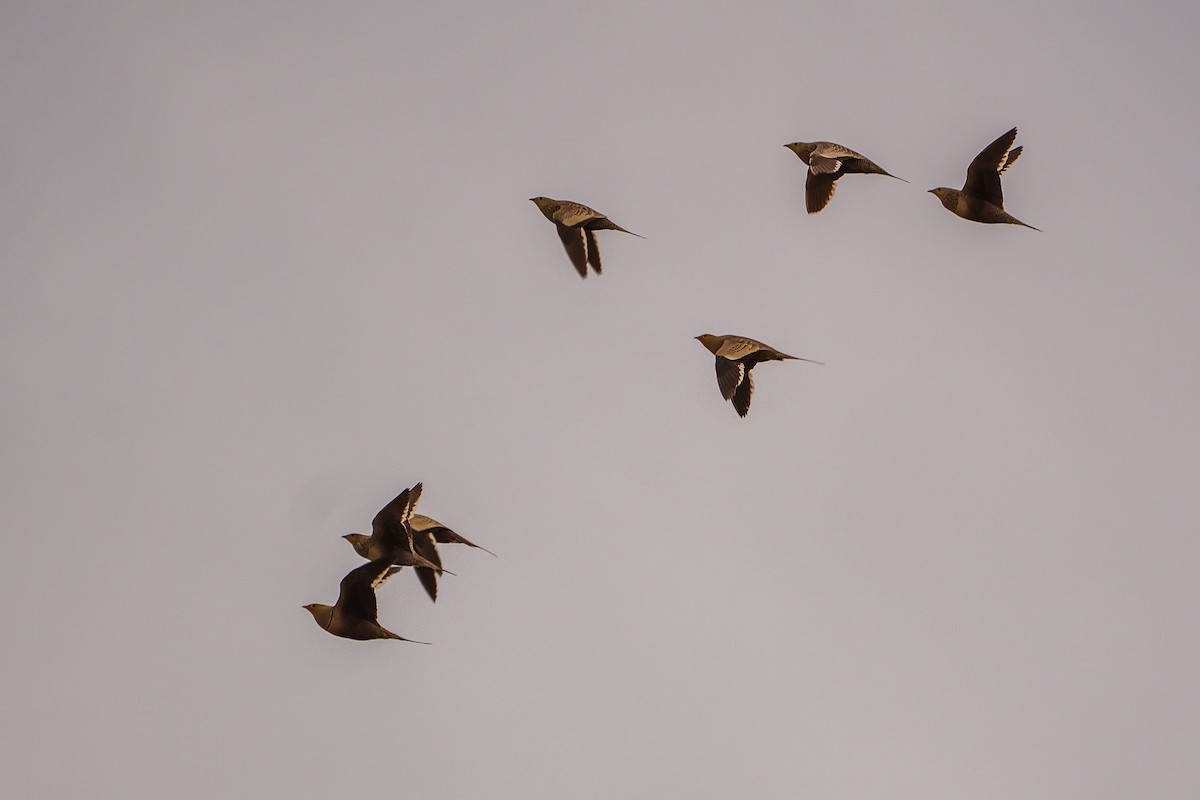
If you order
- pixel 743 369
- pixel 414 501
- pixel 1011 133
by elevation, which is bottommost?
pixel 414 501

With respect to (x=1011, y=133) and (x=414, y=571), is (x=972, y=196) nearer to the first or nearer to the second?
→ (x=1011, y=133)

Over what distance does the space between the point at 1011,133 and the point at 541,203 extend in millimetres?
7629

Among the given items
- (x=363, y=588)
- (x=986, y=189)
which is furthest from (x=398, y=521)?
(x=986, y=189)

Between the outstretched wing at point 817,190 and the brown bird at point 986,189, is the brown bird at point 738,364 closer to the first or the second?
the outstretched wing at point 817,190

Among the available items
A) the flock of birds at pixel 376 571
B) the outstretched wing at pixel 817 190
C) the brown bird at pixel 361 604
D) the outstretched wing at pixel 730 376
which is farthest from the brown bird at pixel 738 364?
the brown bird at pixel 361 604

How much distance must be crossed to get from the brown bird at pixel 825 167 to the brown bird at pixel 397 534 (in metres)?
7.78

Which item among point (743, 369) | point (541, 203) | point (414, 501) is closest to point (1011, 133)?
point (743, 369)

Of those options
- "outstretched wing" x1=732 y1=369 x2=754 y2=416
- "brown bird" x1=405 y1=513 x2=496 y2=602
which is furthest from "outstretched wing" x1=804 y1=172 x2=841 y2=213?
"brown bird" x1=405 y1=513 x2=496 y2=602

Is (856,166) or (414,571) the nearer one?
(856,166)

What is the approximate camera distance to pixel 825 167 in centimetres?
1906

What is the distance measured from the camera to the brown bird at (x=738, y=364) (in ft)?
64.3

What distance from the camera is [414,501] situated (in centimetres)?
1766

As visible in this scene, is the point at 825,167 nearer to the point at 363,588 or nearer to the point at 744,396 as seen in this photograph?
the point at 744,396

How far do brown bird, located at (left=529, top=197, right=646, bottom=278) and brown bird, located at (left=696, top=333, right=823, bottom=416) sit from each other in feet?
7.82
